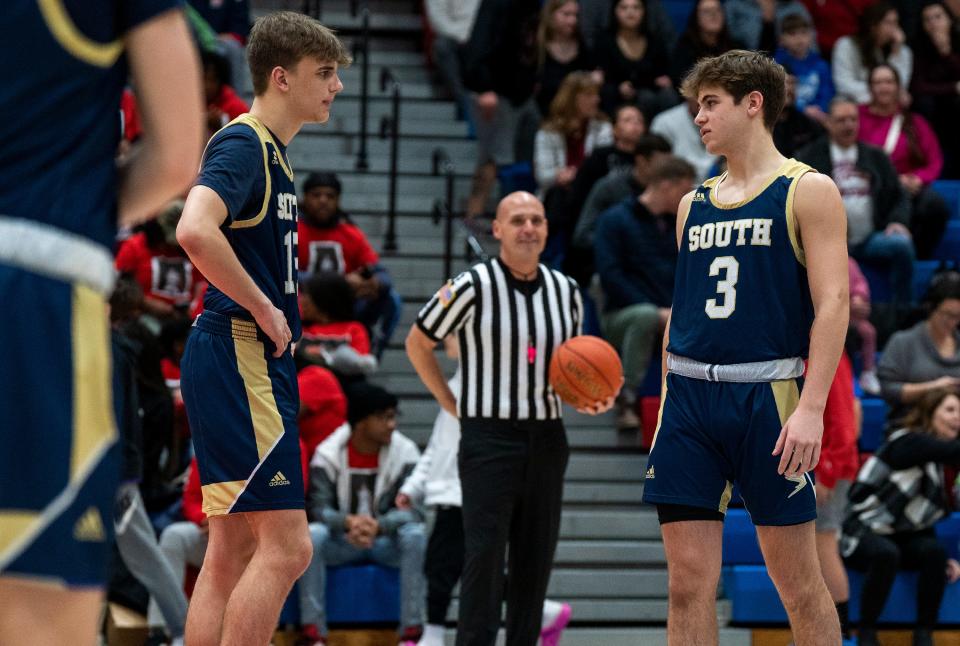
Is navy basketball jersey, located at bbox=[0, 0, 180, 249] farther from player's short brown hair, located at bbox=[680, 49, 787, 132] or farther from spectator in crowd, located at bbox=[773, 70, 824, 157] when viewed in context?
spectator in crowd, located at bbox=[773, 70, 824, 157]

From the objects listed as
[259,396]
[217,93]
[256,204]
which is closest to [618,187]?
[217,93]

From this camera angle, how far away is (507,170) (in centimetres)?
1244

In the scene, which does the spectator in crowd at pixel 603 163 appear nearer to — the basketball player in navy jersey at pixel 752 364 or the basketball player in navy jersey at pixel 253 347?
the basketball player in navy jersey at pixel 752 364

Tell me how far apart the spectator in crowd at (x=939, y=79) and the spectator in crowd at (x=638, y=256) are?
412cm

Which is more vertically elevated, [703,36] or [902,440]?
[703,36]

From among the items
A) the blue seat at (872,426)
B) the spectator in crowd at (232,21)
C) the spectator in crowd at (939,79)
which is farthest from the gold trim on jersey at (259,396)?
the spectator in crowd at (939,79)

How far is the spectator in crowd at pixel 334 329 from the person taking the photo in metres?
9.27

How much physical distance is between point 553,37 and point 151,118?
9.87 m

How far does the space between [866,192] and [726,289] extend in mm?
6676

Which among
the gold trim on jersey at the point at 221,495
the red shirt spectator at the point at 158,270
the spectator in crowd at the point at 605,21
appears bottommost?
the gold trim on jersey at the point at 221,495

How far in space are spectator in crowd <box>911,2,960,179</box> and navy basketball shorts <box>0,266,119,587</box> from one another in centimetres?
1167

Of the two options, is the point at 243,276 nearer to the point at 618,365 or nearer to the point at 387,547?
the point at 618,365

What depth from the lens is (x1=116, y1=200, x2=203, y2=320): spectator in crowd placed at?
31.8 feet

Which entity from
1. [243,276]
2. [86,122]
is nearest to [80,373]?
[86,122]
